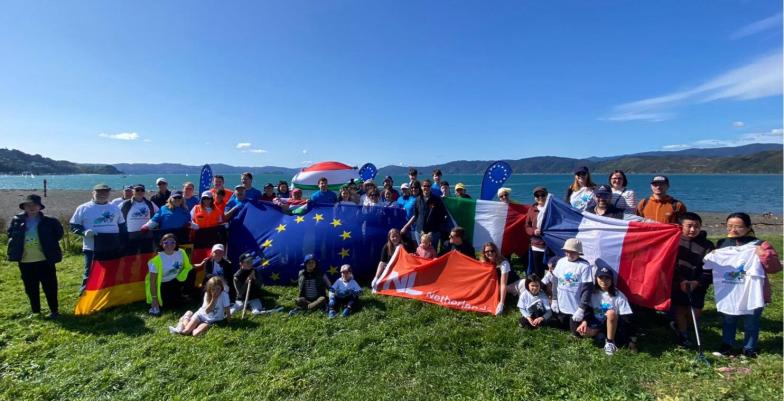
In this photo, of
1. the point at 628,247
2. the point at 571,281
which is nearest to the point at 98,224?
the point at 571,281

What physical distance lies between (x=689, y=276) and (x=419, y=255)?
446 cm

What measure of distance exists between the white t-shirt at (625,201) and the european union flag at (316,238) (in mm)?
4321

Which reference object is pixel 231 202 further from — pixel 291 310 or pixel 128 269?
pixel 291 310

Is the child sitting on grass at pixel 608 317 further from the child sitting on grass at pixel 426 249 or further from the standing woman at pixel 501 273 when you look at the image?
the child sitting on grass at pixel 426 249

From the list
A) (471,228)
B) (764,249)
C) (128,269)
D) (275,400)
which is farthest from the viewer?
(471,228)

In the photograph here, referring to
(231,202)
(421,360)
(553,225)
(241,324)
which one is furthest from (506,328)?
(231,202)

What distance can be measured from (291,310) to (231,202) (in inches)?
153

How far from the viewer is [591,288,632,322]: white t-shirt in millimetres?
5473

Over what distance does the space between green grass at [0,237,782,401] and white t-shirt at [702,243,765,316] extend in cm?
72

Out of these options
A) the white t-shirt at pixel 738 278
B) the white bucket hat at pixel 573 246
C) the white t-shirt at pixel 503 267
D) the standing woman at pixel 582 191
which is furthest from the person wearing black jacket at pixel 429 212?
the white t-shirt at pixel 738 278

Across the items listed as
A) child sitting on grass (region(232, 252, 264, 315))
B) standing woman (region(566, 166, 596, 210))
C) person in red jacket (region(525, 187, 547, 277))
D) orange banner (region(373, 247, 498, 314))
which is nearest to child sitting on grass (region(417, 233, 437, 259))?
orange banner (region(373, 247, 498, 314))

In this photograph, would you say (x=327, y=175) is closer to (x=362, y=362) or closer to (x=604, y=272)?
(x=362, y=362)

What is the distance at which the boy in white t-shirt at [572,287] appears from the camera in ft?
18.6

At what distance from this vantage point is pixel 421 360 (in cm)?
520
